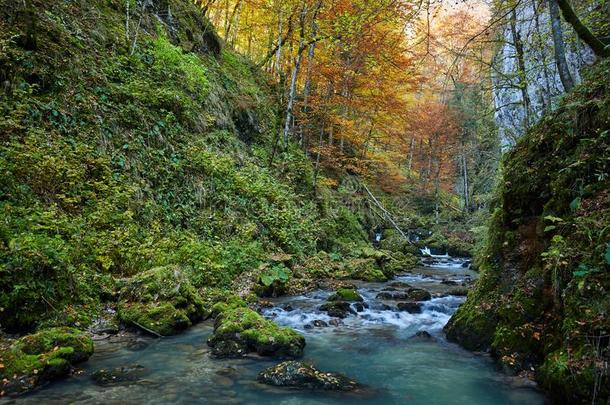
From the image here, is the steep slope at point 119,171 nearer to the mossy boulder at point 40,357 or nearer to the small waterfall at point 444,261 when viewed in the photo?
the mossy boulder at point 40,357

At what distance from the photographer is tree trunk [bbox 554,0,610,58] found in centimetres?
573

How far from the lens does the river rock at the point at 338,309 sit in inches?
370

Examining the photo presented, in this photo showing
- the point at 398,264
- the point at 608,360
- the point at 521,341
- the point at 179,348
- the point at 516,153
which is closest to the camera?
the point at 608,360

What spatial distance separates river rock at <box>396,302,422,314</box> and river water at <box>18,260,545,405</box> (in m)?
0.76

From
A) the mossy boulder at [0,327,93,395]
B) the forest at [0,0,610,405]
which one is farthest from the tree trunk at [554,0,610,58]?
the mossy boulder at [0,327,93,395]

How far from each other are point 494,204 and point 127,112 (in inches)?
374

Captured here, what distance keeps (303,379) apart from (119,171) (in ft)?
23.6

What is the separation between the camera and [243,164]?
1554cm

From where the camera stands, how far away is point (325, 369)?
622 cm

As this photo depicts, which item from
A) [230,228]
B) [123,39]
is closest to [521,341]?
[230,228]

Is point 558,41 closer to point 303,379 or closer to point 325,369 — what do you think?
point 325,369

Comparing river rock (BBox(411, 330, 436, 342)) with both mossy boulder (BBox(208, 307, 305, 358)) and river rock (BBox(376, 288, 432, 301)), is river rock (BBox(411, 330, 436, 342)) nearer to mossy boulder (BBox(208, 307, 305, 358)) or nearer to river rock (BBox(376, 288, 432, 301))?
mossy boulder (BBox(208, 307, 305, 358))

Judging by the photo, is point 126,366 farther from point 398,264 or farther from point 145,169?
point 398,264

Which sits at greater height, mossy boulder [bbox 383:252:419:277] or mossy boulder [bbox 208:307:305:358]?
mossy boulder [bbox 383:252:419:277]
